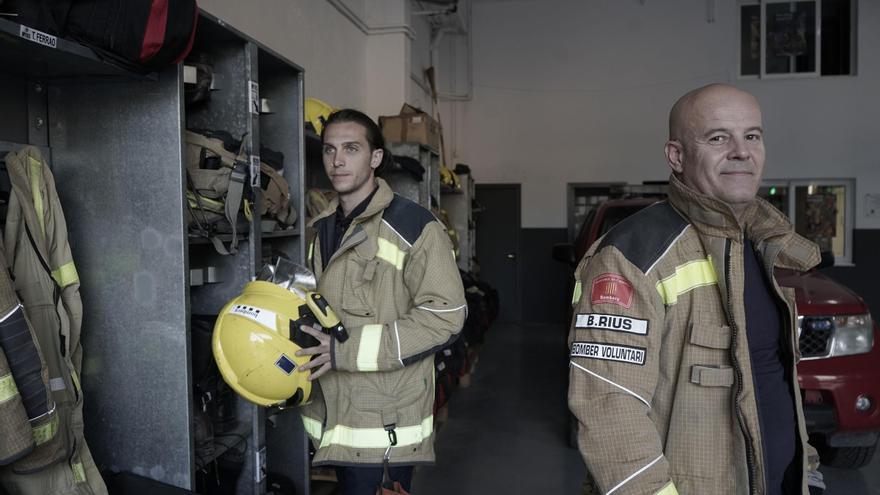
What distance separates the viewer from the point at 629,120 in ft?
30.9

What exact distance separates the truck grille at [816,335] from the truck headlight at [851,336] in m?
0.03

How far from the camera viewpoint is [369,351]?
1.88 meters

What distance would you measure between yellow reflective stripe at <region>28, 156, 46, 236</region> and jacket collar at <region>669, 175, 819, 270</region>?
1716 mm

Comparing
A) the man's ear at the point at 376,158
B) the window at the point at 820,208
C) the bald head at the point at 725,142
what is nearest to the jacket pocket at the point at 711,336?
the bald head at the point at 725,142

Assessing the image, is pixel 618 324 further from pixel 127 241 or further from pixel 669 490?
pixel 127 241

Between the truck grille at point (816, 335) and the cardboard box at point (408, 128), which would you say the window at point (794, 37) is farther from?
the truck grille at point (816, 335)

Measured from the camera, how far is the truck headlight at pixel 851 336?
3383mm

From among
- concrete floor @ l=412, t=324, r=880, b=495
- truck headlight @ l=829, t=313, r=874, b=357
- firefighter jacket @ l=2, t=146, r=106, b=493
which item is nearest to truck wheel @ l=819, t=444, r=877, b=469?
concrete floor @ l=412, t=324, r=880, b=495

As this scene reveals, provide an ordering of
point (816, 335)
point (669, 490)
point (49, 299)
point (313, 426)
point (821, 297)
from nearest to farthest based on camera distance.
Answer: point (669, 490) < point (49, 299) < point (313, 426) < point (816, 335) < point (821, 297)

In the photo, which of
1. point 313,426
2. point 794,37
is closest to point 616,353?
point 313,426

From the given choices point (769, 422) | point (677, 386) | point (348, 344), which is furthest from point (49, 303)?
point (769, 422)

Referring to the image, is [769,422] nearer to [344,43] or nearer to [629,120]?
[344,43]

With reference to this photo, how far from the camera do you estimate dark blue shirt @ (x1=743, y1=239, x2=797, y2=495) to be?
1.40 meters

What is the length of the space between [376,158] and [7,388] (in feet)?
4.20
